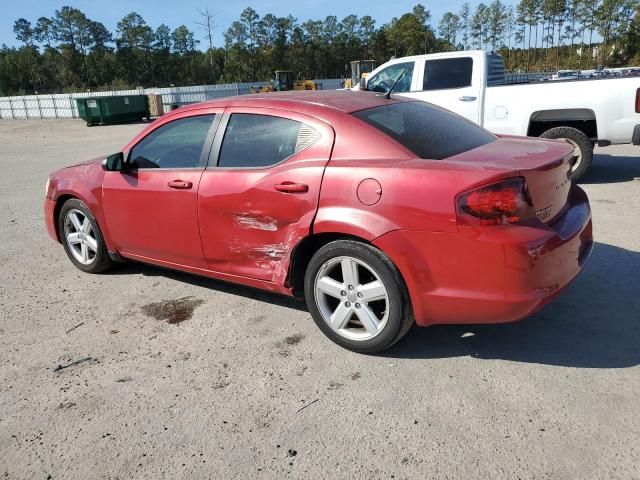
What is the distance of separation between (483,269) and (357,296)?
0.79 meters

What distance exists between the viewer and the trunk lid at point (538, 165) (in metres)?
2.93

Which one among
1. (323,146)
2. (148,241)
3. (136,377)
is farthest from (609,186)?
(136,377)

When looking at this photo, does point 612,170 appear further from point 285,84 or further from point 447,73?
point 285,84

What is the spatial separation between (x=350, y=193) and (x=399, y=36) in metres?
111

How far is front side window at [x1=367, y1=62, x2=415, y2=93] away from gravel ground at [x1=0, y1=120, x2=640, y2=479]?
564cm

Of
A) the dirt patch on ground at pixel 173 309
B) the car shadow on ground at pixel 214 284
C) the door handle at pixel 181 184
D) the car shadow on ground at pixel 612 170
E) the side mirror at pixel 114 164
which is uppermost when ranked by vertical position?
the side mirror at pixel 114 164

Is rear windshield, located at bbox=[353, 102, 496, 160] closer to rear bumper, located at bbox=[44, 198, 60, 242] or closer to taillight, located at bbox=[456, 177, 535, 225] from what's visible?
taillight, located at bbox=[456, 177, 535, 225]

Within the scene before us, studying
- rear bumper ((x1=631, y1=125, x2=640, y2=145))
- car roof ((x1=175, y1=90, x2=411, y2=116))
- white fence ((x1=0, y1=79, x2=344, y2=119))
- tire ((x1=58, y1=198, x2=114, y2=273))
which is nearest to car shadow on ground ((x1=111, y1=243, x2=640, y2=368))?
car roof ((x1=175, y1=90, x2=411, y2=116))

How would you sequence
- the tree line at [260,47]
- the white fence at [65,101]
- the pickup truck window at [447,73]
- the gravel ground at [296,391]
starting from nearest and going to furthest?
the gravel ground at [296,391] → the pickup truck window at [447,73] → the white fence at [65,101] → the tree line at [260,47]

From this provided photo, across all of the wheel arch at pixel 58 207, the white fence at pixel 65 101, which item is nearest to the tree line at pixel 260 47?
the white fence at pixel 65 101

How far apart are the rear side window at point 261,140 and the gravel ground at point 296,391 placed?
1.15 metres

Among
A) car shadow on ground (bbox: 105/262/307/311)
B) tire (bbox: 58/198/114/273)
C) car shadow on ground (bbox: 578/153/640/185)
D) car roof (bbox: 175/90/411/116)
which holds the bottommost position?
car shadow on ground (bbox: 578/153/640/185)

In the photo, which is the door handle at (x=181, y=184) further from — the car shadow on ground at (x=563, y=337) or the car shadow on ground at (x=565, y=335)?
the car shadow on ground at (x=563, y=337)

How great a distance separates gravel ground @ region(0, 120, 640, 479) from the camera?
2445mm
